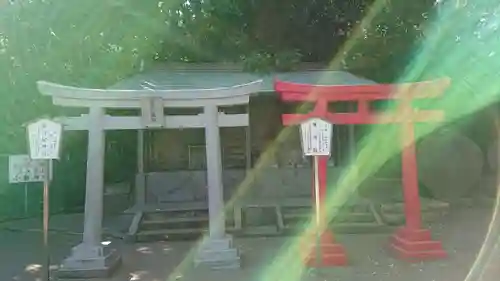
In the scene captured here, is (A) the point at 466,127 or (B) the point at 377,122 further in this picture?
(A) the point at 466,127

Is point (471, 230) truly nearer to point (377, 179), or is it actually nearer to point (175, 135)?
point (377, 179)

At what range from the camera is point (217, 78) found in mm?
13117

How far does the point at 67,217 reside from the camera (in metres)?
13.6

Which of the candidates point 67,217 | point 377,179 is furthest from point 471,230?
point 67,217

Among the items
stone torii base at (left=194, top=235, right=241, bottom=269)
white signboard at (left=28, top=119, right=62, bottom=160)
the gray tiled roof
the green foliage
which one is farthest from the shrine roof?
white signboard at (left=28, top=119, right=62, bottom=160)

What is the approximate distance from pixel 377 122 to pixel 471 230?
11.2ft

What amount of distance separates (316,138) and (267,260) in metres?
2.10

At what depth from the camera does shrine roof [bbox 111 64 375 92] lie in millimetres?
11812

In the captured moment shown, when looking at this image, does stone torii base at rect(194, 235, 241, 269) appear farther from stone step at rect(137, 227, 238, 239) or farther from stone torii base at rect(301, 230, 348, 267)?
stone step at rect(137, 227, 238, 239)

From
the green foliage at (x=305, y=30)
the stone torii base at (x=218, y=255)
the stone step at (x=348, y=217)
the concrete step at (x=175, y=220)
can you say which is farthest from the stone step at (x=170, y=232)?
the green foliage at (x=305, y=30)

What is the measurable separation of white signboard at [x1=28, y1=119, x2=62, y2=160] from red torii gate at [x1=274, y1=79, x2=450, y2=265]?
10.5 feet

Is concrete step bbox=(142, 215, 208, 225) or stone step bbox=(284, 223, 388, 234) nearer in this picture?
stone step bbox=(284, 223, 388, 234)

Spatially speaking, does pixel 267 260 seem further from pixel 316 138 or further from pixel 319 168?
pixel 316 138

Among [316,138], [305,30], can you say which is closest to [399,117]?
[316,138]
